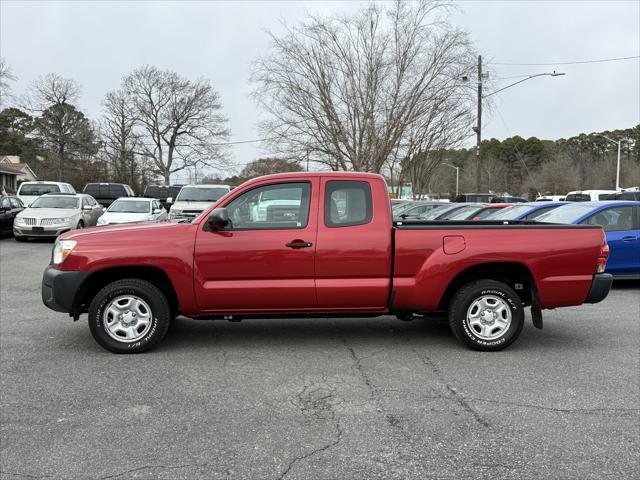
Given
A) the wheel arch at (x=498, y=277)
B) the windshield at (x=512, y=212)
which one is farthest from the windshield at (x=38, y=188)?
the wheel arch at (x=498, y=277)

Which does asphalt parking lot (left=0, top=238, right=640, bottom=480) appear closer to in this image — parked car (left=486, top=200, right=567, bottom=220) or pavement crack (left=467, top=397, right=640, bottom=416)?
pavement crack (left=467, top=397, right=640, bottom=416)

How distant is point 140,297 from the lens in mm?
5492

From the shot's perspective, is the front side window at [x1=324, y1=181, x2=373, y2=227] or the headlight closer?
the headlight

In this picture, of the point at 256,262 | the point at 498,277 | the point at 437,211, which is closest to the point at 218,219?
the point at 256,262

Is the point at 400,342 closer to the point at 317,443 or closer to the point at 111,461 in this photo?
the point at 317,443

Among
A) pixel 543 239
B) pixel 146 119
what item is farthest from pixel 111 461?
pixel 146 119

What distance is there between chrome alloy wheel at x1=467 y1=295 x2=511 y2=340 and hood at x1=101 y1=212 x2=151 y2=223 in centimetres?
1344

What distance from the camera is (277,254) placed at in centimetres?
546

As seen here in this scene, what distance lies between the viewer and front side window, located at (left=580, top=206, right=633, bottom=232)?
9.60 meters

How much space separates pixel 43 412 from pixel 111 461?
106 cm

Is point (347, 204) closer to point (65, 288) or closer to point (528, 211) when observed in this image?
point (65, 288)

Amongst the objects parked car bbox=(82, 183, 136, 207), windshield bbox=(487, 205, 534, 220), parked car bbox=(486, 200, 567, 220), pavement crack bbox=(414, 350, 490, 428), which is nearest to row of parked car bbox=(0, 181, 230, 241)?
windshield bbox=(487, 205, 534, 220)

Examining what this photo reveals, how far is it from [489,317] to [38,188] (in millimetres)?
24129

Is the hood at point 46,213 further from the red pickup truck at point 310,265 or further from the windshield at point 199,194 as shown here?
the red pickup truck at point 310,265
